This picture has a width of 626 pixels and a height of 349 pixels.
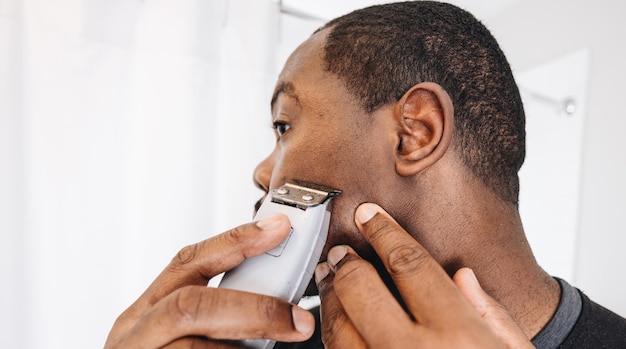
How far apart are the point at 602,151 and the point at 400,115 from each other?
3.57ft

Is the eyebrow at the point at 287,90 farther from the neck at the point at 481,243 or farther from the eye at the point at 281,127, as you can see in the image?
the neck at the point at 481,243

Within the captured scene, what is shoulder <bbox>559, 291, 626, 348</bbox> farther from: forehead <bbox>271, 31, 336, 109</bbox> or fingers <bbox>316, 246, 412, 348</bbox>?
forehead <bbox>271, 31, 336, 109</bbox>

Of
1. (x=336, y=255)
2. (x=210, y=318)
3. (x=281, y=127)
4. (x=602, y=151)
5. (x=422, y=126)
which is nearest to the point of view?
(x=210, y=318)

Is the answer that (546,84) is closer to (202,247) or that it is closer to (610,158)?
(610,158)

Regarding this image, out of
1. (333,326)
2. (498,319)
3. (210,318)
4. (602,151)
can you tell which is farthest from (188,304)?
(602,151)

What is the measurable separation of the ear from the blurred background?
604mm

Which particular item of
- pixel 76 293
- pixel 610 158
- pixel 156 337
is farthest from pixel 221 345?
pixel 610 158

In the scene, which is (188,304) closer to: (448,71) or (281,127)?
(281,127)

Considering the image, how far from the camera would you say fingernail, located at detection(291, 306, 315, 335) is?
0.44 m

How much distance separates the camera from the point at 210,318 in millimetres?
416

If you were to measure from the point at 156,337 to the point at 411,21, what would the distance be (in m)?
0.57

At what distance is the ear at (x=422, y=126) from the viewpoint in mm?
592

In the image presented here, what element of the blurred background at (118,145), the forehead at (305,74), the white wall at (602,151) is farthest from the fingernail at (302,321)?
the white wall at (602,151)

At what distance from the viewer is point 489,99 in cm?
67
